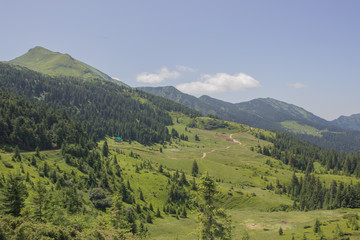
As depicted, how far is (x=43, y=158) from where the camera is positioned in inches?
4055

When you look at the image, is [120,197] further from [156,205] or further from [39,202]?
[156,205]

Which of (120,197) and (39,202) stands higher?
(120,197)

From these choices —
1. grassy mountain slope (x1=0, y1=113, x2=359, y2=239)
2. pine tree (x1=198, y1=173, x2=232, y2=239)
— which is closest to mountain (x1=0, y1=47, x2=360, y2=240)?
pine tree (x1=198, y1=173, x2=232, y2=239)

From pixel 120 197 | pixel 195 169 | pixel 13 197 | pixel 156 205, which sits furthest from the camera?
pixel 195 169

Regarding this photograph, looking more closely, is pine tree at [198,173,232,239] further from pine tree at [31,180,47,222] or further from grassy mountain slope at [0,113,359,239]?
pine tree at [31,180,47,222]

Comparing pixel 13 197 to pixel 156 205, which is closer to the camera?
pixel 13 197

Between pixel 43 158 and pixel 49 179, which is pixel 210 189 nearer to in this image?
pixel 49 179

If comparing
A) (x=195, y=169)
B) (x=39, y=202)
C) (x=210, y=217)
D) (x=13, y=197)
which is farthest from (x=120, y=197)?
(x=195, y=169)

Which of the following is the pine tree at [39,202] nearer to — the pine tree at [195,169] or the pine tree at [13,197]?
the pine tree at [13,197]

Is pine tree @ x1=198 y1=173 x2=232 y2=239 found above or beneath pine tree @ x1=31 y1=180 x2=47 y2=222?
above

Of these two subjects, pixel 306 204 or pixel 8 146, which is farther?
pixel 306 204

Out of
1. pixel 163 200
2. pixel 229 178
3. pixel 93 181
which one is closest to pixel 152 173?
pixel 163 200

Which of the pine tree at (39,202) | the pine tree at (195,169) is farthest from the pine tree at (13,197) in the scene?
the pine tree at (195,169)

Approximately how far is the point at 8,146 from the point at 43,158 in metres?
19.8
